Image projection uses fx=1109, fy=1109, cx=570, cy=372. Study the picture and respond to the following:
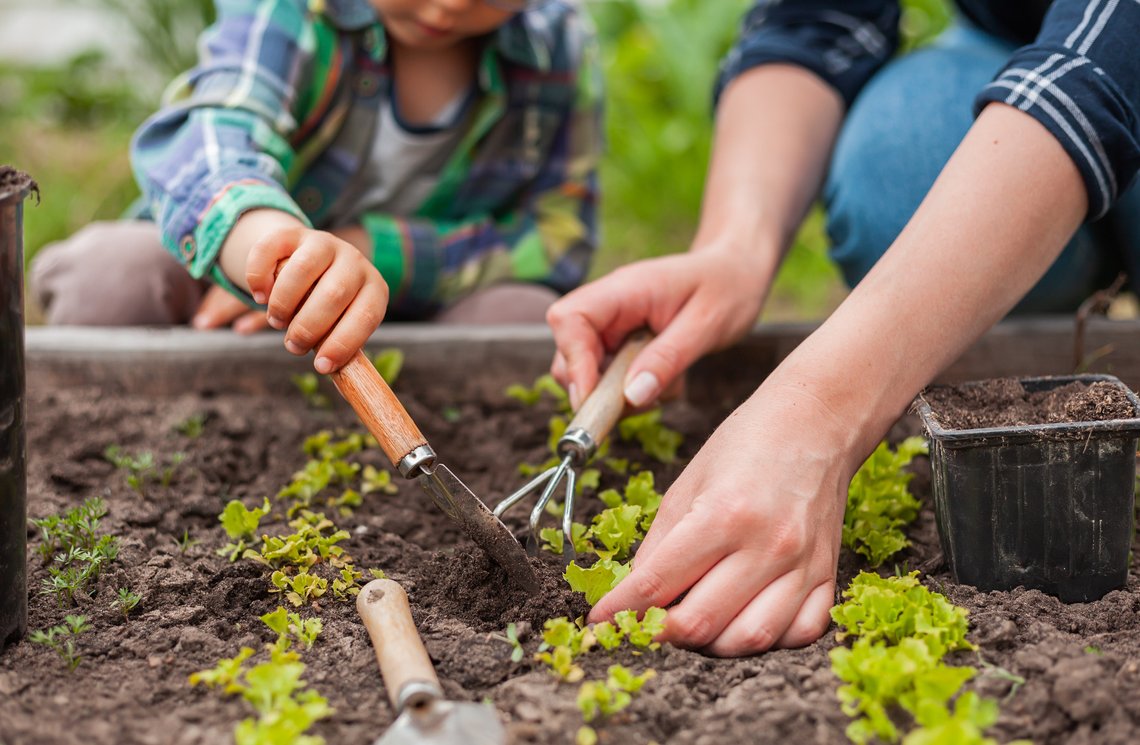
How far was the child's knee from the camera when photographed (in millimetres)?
2828

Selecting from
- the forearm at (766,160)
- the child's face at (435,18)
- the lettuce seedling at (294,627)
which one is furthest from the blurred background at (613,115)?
the lettuce seedling at (294,627)

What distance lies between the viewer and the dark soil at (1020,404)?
1633 millimetres

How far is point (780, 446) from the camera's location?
1.58m

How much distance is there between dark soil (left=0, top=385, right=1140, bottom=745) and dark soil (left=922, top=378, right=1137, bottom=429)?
257 millimetres

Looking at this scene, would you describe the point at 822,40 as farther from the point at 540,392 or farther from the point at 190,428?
the point at 190,428

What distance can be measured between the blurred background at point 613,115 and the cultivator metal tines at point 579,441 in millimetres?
1824

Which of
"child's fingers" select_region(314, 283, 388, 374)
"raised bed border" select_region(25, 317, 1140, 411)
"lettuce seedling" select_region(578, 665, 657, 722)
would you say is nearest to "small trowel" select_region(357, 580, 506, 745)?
"lettuce seedling" select_region(578, 665, 657, 722)

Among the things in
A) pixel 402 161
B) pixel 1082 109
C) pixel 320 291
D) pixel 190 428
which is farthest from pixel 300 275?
pixel 402 161

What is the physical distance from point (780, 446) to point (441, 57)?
5.63 feet

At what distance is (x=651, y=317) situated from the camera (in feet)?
6.99

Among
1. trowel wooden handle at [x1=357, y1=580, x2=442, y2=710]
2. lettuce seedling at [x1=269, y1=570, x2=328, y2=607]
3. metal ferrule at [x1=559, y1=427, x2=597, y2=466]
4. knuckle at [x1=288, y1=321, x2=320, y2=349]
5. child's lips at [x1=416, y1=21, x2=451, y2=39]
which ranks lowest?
lettuce seedling at [x1=269, y1=570, x2=328, y2=607]

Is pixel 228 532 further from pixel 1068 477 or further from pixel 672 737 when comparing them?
pixel 1068 477

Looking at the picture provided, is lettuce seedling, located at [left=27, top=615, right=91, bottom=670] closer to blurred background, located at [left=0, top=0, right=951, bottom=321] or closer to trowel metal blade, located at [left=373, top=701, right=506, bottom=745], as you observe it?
trowel metal blade, located at [left=373, top=701, right=506, bottom=745]

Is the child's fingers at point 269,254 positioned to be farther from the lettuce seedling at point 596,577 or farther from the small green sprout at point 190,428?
the small green sprout at point 190,428
